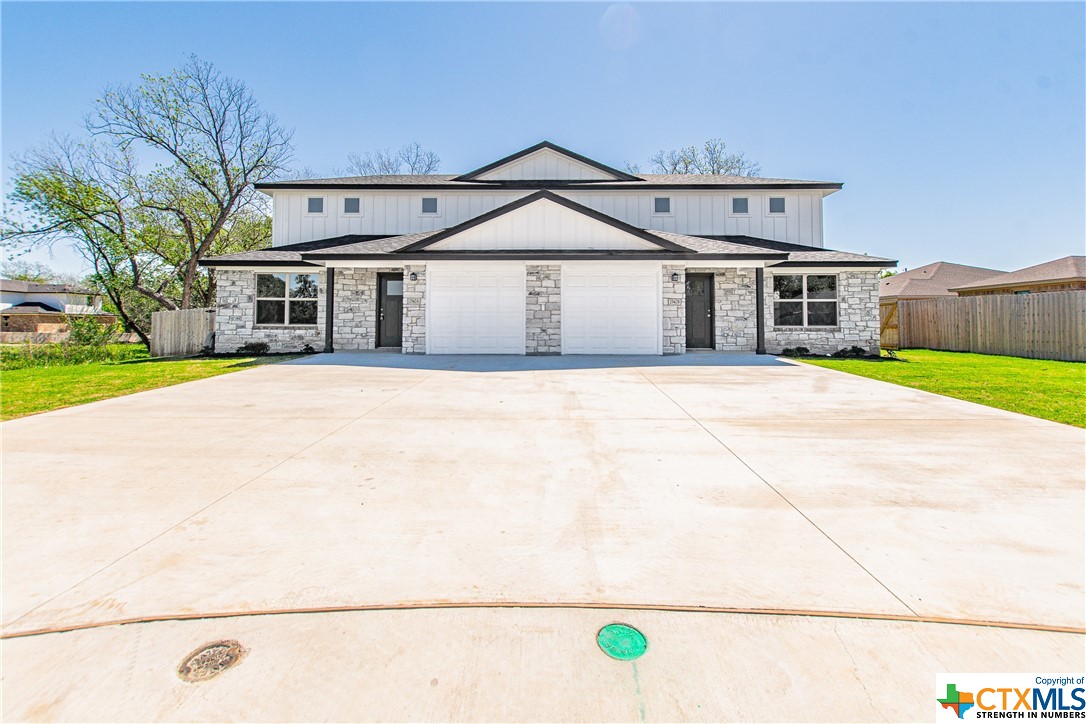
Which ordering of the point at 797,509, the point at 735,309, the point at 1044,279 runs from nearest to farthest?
the point at 797,509 < the point at 735,309 < the point at 1044,279

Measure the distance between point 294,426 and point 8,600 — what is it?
344 centimetres

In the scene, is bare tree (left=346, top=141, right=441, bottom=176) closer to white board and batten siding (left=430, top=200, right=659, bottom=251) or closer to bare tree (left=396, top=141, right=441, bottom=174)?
bare tree (left=396, top=141, right=441, bottom=174)

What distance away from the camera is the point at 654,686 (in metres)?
1.70

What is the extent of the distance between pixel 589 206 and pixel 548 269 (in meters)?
5.58

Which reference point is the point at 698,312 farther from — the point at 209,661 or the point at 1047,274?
the point at 1047,274

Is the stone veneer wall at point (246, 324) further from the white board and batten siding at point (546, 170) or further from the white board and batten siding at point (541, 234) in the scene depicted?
the white board and batten siding at point (546, 170)

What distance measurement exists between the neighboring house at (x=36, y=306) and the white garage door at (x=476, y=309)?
1382 inches

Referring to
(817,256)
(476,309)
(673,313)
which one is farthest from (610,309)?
(817,256)

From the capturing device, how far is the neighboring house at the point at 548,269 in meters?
13.5

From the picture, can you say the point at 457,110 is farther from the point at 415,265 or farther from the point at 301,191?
the point at 415,265

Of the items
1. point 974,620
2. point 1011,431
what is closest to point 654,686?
point 974,620

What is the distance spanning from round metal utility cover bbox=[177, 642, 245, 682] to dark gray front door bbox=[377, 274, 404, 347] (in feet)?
46.8

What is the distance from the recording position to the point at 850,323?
15.3 m

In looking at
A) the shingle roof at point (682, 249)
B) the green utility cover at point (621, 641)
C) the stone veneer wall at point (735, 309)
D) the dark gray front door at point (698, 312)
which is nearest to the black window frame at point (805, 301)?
the shingle roof at point (682, 249)
